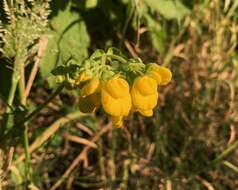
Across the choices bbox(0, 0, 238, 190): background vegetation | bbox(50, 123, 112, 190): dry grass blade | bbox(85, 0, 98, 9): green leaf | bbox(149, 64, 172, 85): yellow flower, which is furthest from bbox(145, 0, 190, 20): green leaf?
bbox(149, 64, 172, 85): yellow flower

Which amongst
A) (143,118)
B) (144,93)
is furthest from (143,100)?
(143,118)

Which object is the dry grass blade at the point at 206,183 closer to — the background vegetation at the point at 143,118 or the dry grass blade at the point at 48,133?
the background vegetation at the point at 143,118

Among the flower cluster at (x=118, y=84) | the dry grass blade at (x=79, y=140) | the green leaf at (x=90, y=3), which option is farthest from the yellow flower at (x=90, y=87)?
the dry grass blade at (x=79, y=140)

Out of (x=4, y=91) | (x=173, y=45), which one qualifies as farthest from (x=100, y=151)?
(x=173, y=45)

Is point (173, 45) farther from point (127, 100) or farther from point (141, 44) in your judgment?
point (127, 100)

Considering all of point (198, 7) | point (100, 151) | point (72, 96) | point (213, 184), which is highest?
point (198, 7)
